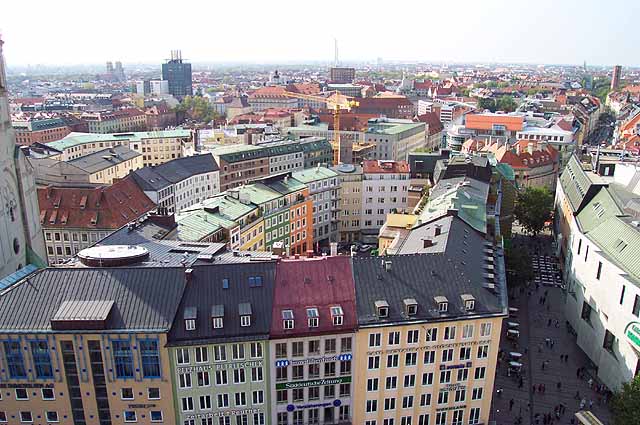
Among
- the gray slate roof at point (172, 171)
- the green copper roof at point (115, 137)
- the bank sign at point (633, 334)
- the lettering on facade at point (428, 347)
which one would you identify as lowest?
the bank sign at point (633, 334)

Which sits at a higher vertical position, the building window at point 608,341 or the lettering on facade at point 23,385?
the lettering on facade at point 23,385

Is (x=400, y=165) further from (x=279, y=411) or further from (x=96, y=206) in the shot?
(x=279, y=411)

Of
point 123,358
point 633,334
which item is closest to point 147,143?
point 123,358

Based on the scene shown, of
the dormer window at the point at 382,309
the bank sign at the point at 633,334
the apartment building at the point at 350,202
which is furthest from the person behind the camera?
the apartment building at the point at 350,202

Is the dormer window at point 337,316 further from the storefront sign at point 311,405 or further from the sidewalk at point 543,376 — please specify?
the sidewalk at point 543,376

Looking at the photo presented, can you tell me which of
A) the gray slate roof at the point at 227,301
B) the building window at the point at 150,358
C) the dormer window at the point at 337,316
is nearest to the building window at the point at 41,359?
the building window at the point at 150,358

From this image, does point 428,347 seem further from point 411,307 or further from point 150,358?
point 150,358
